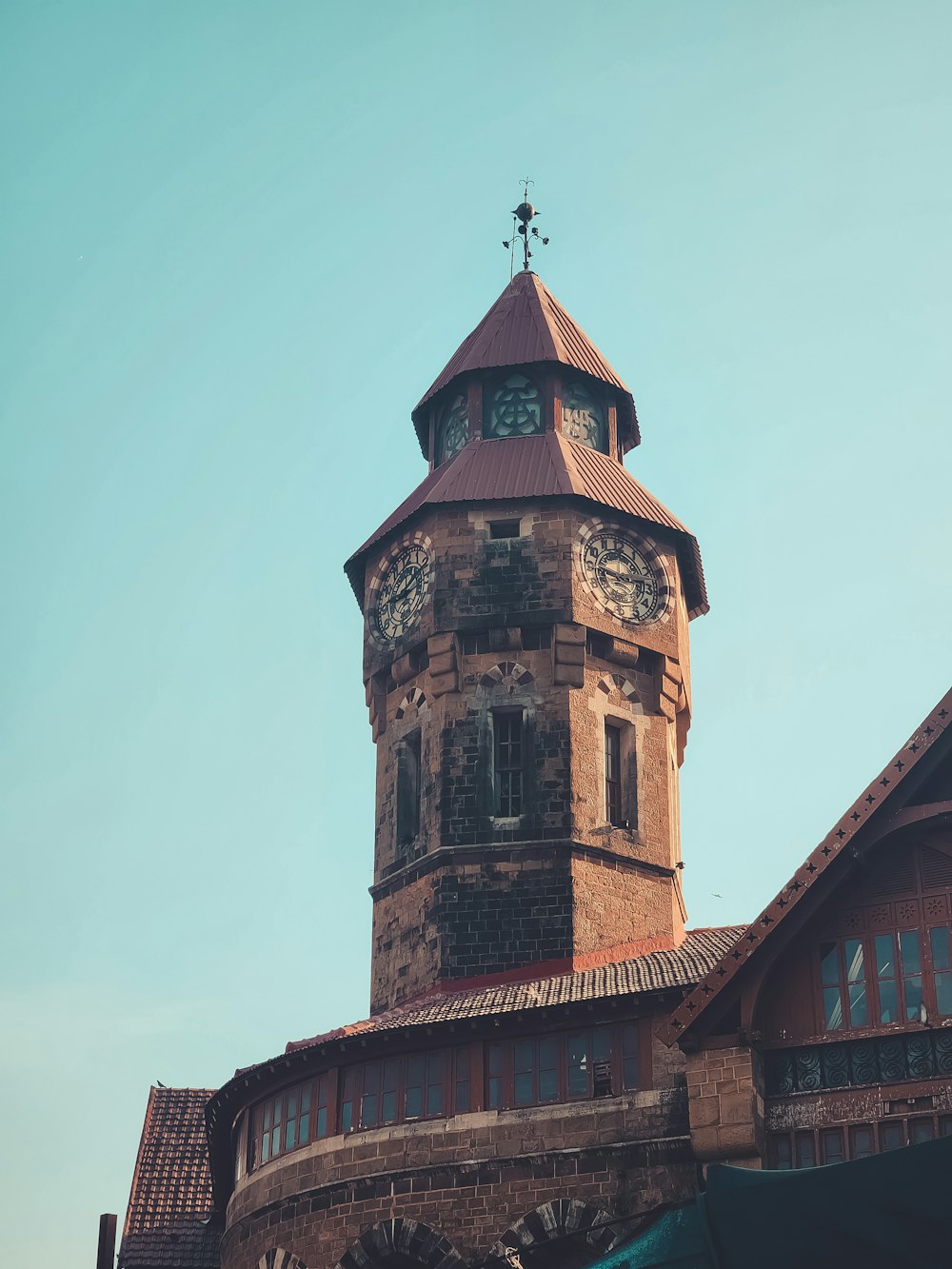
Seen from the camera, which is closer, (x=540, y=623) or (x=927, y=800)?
(x=927, y=800)

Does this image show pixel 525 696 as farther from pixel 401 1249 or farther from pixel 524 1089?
pixel 401 1249

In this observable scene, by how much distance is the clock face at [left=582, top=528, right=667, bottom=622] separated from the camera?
50.2 meters

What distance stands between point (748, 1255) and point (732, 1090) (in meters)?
10.5

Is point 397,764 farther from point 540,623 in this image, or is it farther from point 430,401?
point 430,401

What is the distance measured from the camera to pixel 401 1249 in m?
38.4

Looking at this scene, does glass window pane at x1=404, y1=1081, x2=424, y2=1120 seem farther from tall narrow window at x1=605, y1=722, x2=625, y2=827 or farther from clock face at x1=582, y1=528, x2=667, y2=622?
clock face at x1=582, y1=528, x2=667, y2=622

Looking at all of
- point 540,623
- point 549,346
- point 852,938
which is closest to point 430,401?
point 549,346

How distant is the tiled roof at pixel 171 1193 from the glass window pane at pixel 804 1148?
17.8m

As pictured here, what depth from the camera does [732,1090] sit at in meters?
34.9

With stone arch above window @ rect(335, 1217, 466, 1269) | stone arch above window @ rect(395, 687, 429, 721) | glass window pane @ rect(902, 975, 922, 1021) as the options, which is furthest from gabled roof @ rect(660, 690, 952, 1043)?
stone arch above window @ rect(395, 687, 429, 721)

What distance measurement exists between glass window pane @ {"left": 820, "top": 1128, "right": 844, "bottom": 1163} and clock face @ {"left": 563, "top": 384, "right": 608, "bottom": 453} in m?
23.8

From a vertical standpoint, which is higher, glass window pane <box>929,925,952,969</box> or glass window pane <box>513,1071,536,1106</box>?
glass window pane <box>929,925,952,969</box>

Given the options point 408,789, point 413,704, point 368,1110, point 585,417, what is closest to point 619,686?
point 413,704

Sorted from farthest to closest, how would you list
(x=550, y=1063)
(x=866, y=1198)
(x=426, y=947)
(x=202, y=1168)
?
(x=202, y=1168)
(x=426, y=947)
(x=550, y=1063)
(x=866, y=1198)
